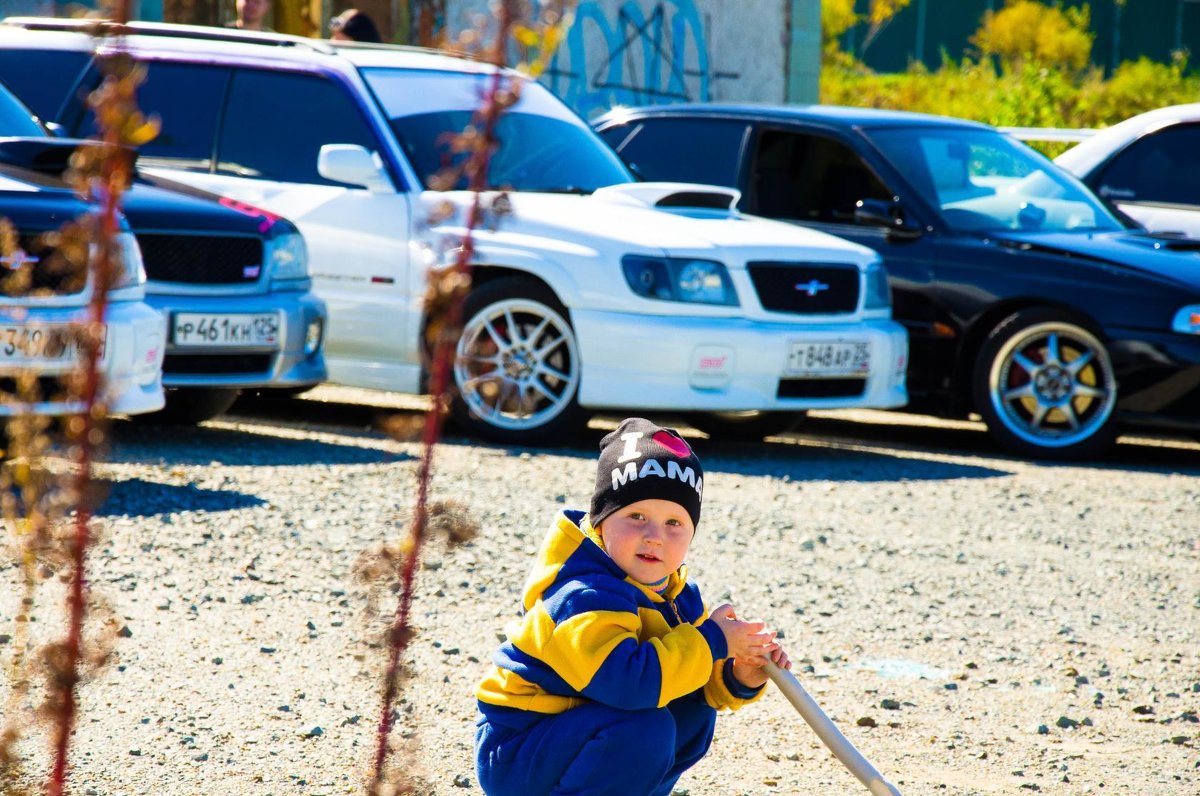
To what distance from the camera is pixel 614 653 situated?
Answer: 2770 millimetres

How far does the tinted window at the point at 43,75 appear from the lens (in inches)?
351

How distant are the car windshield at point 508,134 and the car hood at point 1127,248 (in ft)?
6.72

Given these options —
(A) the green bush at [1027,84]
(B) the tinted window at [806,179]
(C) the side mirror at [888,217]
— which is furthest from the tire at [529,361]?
(A) the green bush at [1027,84]

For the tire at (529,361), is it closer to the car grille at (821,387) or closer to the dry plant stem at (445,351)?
the car grille at (821,387)

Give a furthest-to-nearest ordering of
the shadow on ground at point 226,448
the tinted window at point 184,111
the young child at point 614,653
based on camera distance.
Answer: the tinted window at point 184,111 → the shadow on ground at point 226,448 → the young child at point 614,653

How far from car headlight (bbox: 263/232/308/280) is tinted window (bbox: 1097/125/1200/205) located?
4871 mm

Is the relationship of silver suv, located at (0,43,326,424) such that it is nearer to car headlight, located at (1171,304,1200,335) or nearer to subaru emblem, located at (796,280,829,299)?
subaru emblem, located at (796,280,829,299)

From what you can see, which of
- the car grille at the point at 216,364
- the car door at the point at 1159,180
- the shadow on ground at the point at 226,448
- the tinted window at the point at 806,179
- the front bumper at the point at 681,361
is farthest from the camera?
the car door at the point at 1159,180

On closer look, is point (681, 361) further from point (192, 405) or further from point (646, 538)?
point (646, 538)

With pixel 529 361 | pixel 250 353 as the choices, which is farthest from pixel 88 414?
pixel 529 361

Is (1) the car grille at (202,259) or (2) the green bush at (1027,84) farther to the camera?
(2) the green bush at (1027,84)

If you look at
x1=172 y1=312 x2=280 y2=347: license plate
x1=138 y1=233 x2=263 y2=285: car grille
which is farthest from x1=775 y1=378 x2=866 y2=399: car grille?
x1=138 y1=233 x2=263 y2=285: car grille

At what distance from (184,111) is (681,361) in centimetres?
286

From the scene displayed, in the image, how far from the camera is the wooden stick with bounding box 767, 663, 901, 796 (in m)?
2.68
